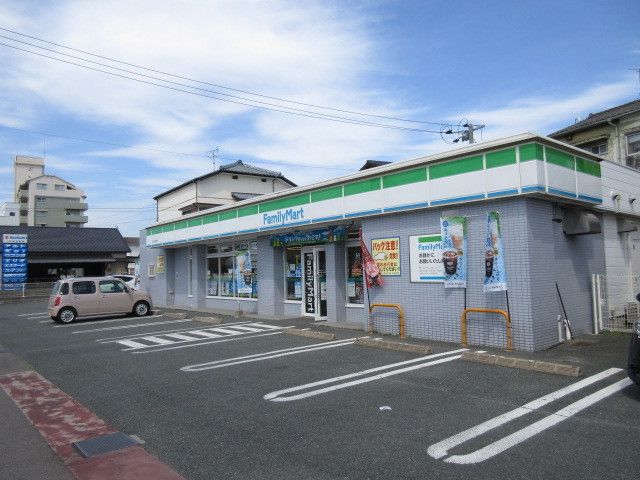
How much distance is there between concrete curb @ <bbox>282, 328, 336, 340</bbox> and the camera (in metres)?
11.6

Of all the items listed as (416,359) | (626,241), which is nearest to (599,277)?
(626,241)

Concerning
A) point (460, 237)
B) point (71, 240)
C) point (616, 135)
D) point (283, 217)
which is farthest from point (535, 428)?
point (71, 240)

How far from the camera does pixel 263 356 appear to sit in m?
9.79

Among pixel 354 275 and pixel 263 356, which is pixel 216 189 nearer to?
pixel 354 275

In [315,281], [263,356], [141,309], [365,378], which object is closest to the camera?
[365,378]

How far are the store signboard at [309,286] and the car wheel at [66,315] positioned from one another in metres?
8.84

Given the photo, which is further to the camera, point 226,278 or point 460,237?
point 226,278

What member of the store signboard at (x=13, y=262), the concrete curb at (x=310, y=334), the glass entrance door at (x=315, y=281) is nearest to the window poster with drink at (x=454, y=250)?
the concrete curb at (x=310, y=334)

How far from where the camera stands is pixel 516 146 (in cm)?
923

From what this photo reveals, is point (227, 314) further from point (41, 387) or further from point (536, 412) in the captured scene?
point (536, 412)

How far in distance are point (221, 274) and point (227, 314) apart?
109 inches

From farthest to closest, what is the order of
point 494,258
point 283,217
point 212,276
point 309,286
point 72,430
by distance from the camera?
point 212,276
point 309,286
point 283,217
point 494,258
point 72,430

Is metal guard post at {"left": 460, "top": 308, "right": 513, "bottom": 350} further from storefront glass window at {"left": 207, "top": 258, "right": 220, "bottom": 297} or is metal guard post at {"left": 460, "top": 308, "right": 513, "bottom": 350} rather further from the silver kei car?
the silver kei car

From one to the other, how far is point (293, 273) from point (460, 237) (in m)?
7.27
